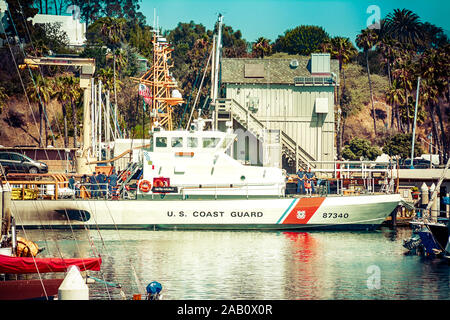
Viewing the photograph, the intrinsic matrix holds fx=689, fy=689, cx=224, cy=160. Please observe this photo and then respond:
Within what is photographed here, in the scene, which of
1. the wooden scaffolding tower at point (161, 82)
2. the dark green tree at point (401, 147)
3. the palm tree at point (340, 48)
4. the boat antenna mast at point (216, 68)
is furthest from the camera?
the palm tree at point (340, 48)

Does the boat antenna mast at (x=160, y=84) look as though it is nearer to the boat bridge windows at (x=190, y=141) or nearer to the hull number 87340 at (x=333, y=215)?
the boat bridge windows at (x=190, y=141)

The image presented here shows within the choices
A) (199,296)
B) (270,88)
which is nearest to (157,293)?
(199,296)

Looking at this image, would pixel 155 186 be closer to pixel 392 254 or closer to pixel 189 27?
pixel 392 254

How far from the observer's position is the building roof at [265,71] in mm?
55000

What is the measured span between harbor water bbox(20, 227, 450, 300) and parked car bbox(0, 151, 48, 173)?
9624 mm

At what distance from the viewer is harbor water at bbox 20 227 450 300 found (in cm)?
2058

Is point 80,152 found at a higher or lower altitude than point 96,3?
lower

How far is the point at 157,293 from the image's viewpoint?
48.3 ft

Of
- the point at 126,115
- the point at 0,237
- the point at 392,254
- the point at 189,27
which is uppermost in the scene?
the point at 189,27

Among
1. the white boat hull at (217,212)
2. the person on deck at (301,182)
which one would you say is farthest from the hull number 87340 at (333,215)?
the person on deck at (301,182)

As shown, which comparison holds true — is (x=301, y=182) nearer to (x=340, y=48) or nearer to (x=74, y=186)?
(x=74, y=186)

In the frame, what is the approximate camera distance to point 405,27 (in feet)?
237

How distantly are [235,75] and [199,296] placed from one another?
123ft

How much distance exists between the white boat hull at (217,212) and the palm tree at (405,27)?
4061 cm
